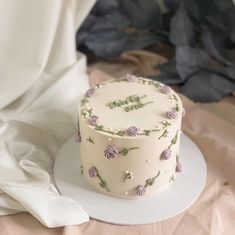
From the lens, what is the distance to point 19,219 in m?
0.78

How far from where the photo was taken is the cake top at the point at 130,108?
0.75 metres

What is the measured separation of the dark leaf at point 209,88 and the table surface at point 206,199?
0.04 ft

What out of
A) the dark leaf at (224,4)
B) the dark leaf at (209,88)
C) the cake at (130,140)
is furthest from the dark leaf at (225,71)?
the cake at (130,140)

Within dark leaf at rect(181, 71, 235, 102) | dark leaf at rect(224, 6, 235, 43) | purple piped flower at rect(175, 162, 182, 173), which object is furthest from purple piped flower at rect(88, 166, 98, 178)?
dark leaf at rect(224, 6, 235, 43)

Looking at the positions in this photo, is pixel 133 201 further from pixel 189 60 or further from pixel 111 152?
pixel 189 60

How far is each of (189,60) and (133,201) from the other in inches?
13.9

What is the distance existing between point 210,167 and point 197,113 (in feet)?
0.43

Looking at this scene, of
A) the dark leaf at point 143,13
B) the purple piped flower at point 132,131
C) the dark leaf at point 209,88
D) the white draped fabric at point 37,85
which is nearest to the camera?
the purple piped flower at point 132,131

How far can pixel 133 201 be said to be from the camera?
0.79 m

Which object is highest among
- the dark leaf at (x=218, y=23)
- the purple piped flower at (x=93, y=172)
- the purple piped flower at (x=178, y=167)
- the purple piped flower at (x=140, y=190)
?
the dark leaf at (x=218, y=23)

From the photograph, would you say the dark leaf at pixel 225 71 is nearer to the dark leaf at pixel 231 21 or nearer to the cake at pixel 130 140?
the dark leaf at pixel 231 21

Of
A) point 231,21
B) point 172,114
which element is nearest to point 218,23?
point 231,21

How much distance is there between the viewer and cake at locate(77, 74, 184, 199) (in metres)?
0.75

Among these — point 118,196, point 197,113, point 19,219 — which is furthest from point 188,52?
point 19,219
